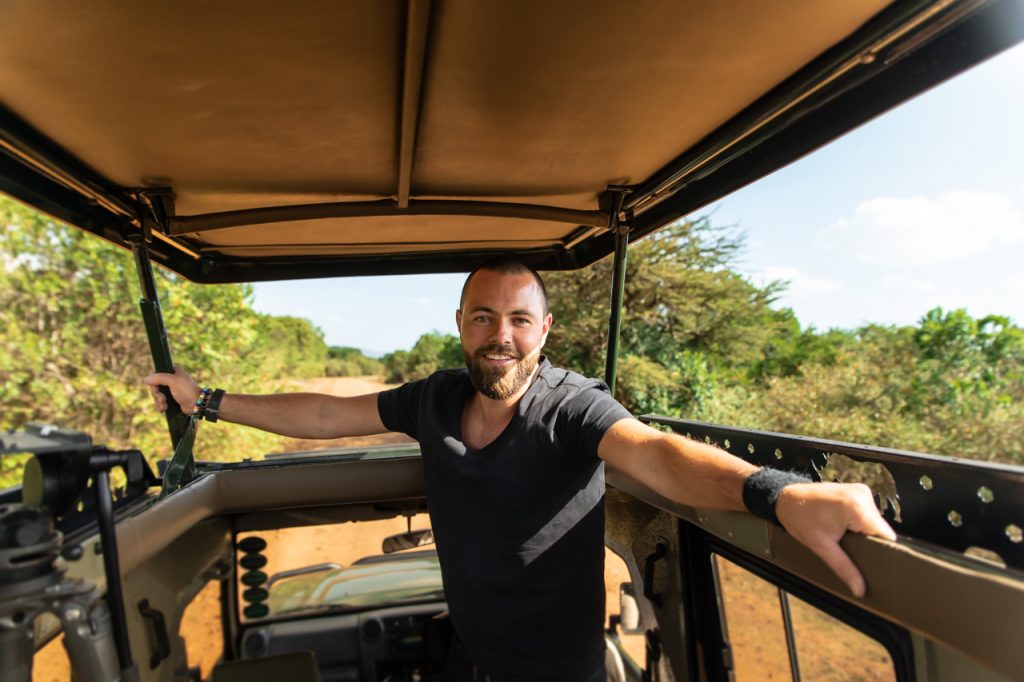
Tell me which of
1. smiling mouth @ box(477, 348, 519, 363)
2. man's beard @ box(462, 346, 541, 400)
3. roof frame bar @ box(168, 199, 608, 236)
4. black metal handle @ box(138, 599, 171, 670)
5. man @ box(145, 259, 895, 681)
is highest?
roof frame bar @ box(168, 199, 608, 236)

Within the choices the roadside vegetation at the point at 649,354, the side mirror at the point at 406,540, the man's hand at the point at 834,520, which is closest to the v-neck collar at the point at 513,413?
the side mirror at the point at 406,540

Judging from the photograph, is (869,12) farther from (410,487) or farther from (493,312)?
(410,487)

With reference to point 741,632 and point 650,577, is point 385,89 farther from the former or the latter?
point 741,632

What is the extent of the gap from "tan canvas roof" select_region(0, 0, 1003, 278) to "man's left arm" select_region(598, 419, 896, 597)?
846mm

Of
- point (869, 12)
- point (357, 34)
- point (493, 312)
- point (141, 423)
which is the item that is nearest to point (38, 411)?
point (141, 423)

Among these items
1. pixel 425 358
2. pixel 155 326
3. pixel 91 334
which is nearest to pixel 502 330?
pixel 155 326

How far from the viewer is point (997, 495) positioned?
1178 millimetres

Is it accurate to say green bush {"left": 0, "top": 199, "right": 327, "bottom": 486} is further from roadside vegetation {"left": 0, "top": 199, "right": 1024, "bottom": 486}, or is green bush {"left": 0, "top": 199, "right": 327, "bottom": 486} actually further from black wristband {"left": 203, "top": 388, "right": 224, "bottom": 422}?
black wristband {"left": 203, "top": 388, "right": 224, "bottom": 422}

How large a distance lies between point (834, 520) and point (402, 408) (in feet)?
5.77

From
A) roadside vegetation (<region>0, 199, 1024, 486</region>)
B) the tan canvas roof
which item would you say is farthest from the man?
roadside vegetation (<region>0, 199, 1024, 486</region>)

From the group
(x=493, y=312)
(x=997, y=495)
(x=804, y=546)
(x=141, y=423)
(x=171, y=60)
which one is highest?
(x=171, y=60)

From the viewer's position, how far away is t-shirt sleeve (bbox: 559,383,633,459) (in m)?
1.99

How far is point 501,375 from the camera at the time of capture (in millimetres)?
2297

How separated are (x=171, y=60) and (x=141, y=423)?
10.0 metres
